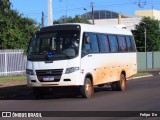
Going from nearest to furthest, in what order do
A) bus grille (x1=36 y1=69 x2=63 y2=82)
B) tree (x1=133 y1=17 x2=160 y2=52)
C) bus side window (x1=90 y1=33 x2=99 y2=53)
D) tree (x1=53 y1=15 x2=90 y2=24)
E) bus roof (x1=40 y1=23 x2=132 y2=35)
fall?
bus grille (x1=36 y1=69 x2=63 y2=82) → bus roof (x1=40 y1=23 x2=132 y2=35) → bus side window (x1=90 y1=33 x2=99 y2=53) → tree (x1=53 y1=15 x2=90 y2=24) → tree (x1=133 y1=17 x2=160 y2=52)

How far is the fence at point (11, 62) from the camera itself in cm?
3284

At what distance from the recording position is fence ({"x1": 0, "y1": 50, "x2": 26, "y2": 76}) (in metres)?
32.8

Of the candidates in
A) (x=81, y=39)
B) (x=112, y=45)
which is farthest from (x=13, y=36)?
(x=81, y=39)

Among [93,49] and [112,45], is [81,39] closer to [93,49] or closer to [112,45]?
[93,49]

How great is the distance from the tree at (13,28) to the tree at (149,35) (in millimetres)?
31217

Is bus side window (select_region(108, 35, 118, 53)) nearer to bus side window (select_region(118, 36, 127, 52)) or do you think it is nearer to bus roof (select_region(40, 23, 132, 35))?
bus roof (select_region(40, 23, 132, 35))

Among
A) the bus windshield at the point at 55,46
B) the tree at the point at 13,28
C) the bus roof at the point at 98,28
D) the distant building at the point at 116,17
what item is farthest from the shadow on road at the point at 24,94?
the distant building at the point at 116,17

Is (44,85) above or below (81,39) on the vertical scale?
below

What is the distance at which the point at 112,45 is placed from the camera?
21250mm

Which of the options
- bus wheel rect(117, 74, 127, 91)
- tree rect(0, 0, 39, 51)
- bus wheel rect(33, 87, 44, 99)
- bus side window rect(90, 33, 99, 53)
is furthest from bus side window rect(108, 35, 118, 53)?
tree rect(0, 0, 39, 51)

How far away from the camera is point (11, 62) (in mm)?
Result: 33625

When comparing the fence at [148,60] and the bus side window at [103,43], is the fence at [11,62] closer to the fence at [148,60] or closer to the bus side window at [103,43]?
the bus side window at [103,43]

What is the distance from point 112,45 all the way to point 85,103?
5.75m

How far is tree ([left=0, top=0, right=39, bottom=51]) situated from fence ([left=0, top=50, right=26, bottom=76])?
1383 millimetres
